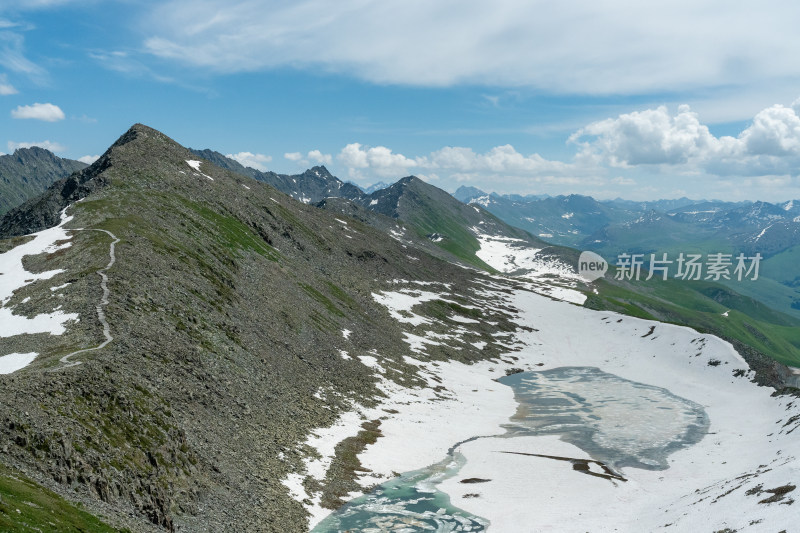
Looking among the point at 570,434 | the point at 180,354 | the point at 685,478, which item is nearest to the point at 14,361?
the point at 180,354

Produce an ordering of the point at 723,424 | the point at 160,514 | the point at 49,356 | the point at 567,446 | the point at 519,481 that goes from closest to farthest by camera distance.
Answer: the point at 160,514 → the point at 49,356 → the point at 519,481 → the point at 567,446 → the point at 723,424

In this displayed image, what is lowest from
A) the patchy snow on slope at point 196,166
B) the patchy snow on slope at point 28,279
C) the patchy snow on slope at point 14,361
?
the patchy snow on slope at point 14,361

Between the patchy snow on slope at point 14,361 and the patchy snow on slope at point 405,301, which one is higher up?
the patchy snow on slope at point 14,361

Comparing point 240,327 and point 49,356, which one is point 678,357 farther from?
point 49,356

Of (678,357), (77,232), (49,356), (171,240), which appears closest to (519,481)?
(49,356)

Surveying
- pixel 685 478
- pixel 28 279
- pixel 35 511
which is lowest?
pixel 685 478

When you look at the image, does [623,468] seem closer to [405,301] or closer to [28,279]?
[28,279]

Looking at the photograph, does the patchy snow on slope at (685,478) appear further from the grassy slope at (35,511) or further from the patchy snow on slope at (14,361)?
the patchy snow on slope at (14,361)

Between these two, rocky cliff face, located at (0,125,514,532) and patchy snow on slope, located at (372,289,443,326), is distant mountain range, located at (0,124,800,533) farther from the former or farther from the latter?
patchy snow on slope, located at (372,289,443,326)

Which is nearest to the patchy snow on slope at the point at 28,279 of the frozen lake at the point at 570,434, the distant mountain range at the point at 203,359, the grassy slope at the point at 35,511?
the distant mountain range at the point at 203,359

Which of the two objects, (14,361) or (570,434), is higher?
(14,361)

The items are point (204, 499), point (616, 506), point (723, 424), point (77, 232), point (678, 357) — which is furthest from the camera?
point (678, 357)
